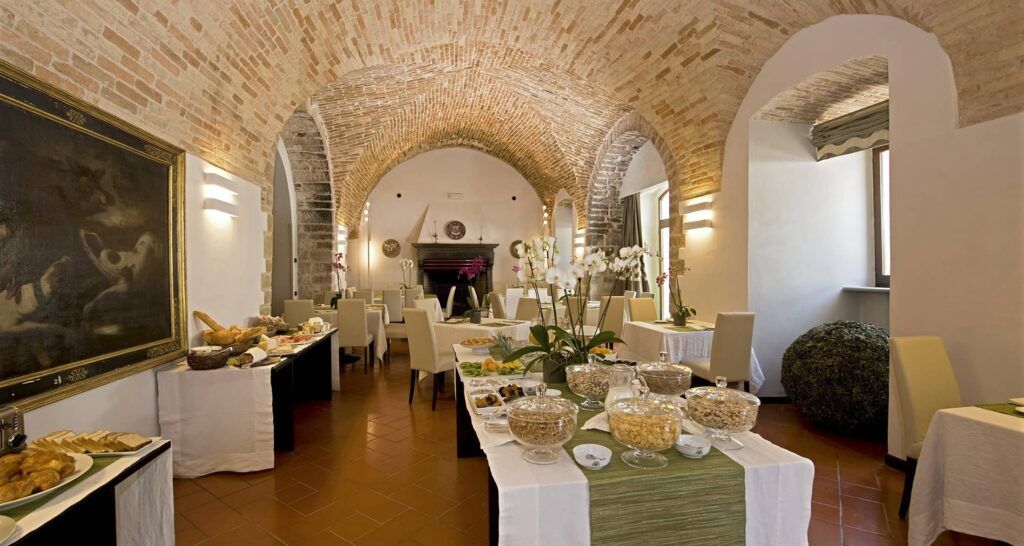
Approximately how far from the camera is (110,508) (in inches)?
65.3

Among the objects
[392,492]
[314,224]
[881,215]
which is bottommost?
[392,492]

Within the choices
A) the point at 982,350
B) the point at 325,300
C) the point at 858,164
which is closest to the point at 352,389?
the point at 325,300

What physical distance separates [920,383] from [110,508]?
143 inches

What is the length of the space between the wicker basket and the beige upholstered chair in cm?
357

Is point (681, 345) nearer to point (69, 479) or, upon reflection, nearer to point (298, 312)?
point (69, 479)

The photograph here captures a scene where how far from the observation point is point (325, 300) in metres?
8.28

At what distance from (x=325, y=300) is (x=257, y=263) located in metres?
4.16

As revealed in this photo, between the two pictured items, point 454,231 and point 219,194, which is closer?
point 219,194

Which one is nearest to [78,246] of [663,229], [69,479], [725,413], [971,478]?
[69,479]

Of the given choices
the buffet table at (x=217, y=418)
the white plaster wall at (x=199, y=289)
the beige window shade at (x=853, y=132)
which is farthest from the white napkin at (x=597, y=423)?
the beige window shade at (x=853, y=132)

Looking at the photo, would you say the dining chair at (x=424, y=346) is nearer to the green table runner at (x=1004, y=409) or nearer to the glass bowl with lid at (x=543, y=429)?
the glass bowl with lid at (x=543, y=429)

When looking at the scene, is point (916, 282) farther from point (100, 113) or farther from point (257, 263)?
point (257, 263)

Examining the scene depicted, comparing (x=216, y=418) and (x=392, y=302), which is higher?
(x=392, y=302)

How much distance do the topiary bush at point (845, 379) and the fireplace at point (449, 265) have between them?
899 centimetres
